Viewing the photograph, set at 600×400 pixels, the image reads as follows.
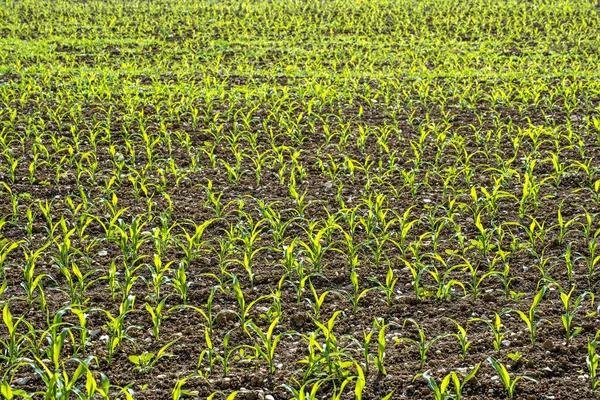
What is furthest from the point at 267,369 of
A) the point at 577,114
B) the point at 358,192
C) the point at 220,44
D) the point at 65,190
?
the point at 220,44

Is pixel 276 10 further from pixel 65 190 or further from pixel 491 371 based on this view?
pixel 491 371

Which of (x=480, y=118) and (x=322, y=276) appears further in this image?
(x=480, y=118)

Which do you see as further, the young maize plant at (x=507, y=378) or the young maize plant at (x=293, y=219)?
the young maize plant at (x=293, y=219)

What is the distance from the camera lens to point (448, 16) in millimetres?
14305

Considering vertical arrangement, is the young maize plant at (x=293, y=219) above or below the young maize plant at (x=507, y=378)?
below

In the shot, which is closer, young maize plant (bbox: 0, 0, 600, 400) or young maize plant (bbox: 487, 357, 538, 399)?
young maize plant (bbox: 487, 357, 538, 399)

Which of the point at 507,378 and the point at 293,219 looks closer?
the point at 507,378

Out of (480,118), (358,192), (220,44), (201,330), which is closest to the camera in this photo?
(201,330)

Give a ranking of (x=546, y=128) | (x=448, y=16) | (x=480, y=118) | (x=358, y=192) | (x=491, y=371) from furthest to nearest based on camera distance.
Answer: (x=448, y=16) → (x=480, y=118) → (x=546, y=128) → (x=358, y=192) → (x=491, y=371)

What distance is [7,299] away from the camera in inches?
175

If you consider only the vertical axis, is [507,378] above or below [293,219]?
above

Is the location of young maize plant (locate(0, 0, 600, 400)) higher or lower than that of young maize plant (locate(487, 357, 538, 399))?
lower

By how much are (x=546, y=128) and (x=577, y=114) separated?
0.93 metres

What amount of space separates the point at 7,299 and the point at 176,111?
395 centimetres
